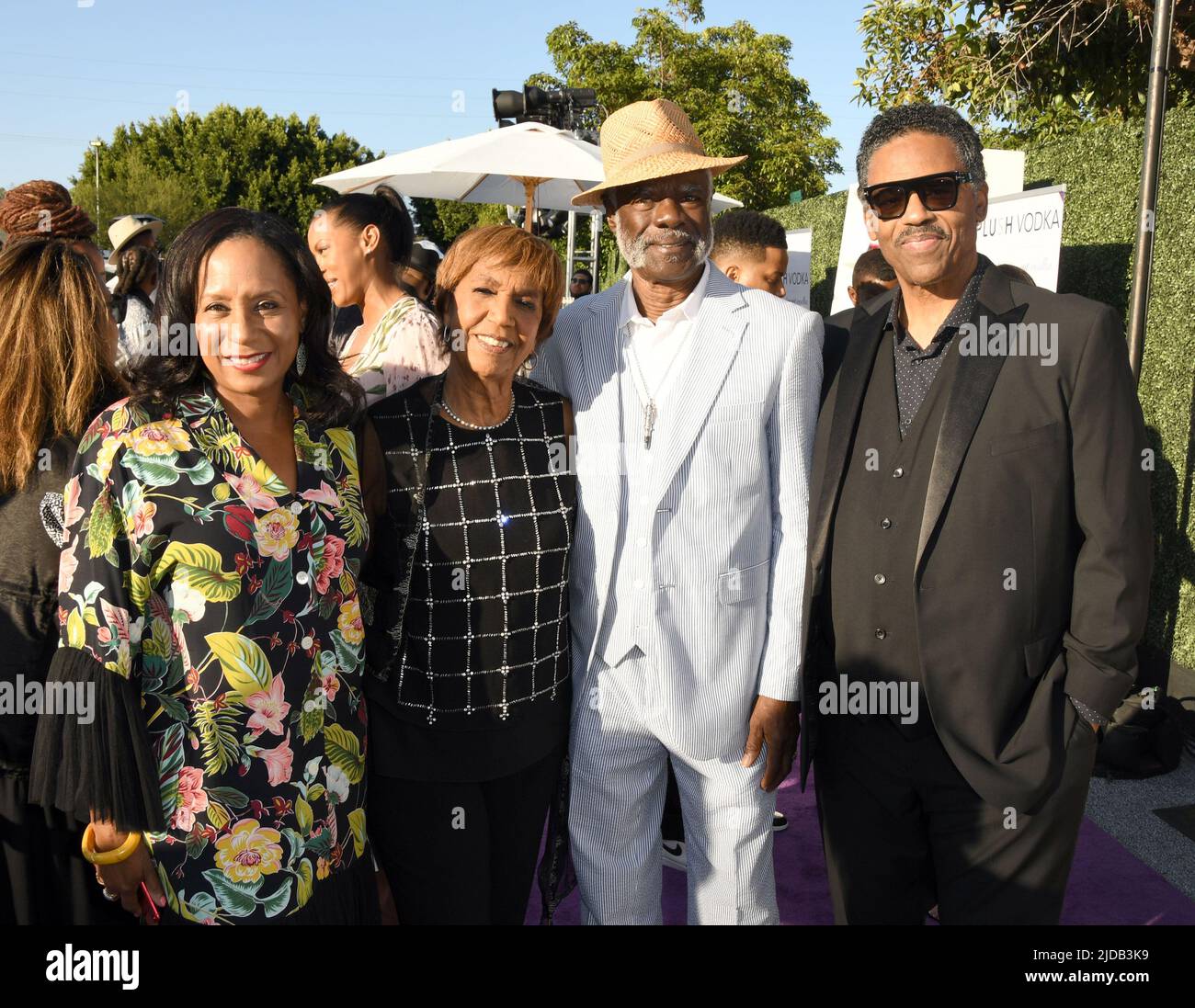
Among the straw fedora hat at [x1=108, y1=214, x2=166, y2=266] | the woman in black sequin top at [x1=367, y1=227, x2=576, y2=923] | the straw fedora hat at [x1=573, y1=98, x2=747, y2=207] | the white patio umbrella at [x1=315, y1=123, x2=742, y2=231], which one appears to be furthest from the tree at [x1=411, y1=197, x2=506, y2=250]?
the woman in black sequin top at [x1=367, y1=227, x2=576, y2=923]

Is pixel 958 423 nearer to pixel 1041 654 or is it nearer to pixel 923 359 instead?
pixel 923 359

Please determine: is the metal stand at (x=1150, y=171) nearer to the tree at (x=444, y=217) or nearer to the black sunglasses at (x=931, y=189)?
the black sunglasses at (x=931, y=189)

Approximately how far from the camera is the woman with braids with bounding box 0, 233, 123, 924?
223 cm

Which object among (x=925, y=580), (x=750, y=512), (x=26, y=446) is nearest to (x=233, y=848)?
(x=26, y=446)

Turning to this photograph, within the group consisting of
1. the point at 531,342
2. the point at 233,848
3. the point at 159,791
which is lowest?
the point at 233,848

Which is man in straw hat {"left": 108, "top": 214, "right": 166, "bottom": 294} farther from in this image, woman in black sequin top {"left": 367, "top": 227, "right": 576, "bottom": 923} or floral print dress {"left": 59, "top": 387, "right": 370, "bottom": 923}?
Answer: floral print dress {"left": 59, "top": 387, "right": 370, "bottom": 923}

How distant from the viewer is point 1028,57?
25.7 feet

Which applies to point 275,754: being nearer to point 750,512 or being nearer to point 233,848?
point 233,848

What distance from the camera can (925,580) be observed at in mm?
2270

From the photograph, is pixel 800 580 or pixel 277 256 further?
pixel 800 580

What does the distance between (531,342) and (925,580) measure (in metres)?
1.11

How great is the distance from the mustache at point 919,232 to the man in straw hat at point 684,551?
1.02 feet

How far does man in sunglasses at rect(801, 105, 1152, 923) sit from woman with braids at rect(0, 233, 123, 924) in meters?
1.72

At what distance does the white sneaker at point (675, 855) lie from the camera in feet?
13.0
